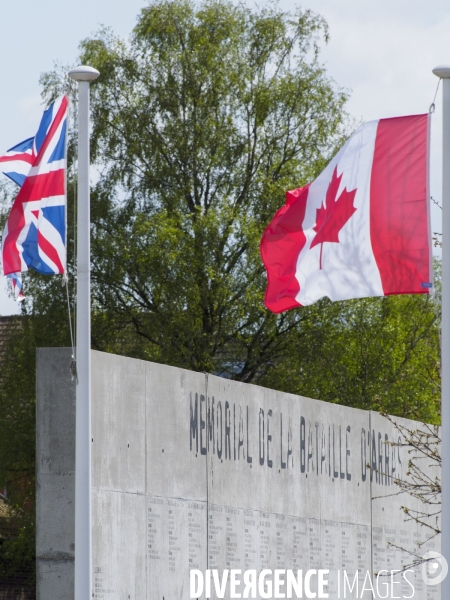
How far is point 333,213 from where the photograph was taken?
846cm

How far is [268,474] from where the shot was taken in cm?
1167

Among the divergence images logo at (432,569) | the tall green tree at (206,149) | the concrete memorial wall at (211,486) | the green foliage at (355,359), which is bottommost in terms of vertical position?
the divergence images logo at (432,569)

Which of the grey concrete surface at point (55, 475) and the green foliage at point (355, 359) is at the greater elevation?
the green foliage at point (355, 359)

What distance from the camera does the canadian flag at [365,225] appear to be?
815 cm

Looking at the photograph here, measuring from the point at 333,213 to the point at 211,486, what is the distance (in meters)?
3.36

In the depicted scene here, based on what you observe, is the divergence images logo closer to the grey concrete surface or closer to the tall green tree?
the grey concrete surface

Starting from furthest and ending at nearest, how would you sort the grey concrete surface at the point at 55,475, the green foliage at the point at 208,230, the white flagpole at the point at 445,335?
the green foliage at the point at 208,230 → the grey concrete surface at the point at 55,475 → the white flagpole at the point at 445,335

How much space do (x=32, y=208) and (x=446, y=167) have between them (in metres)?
3.08

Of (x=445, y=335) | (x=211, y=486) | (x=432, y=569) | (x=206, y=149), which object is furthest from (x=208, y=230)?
(x=445, y=335)

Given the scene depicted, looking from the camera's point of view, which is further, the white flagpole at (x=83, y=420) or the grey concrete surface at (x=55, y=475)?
the grey concrete surface at (x=55, y=475)

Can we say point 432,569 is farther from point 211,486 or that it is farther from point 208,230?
point 208,230

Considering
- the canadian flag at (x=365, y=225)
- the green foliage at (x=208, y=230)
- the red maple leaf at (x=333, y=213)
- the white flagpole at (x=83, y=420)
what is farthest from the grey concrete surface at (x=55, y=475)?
the green foliage at (x=208, y=230)

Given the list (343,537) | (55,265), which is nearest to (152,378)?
(55,265)

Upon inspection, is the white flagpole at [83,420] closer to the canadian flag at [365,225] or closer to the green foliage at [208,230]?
the canadian flag at [365,225]
